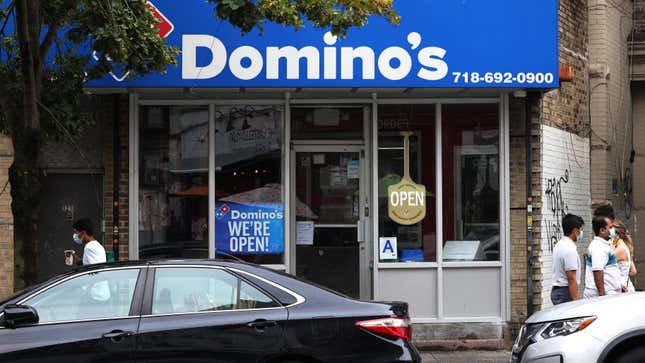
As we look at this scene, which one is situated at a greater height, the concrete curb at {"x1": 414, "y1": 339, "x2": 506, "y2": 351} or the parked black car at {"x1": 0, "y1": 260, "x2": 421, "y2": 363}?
the parked black car at {"x1": 0, "y1": 260, "x2": 421, "y2": 363}

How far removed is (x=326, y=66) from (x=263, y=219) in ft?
7.37

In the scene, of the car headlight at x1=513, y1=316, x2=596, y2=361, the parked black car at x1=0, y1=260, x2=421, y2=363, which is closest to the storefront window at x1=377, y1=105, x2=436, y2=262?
the car headlight at x1=513, y1=316, x2=596, y2=361

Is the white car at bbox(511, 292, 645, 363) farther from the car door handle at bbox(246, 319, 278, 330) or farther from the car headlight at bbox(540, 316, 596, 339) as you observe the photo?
the car door handle at bbox(246, 319, 278, 330)

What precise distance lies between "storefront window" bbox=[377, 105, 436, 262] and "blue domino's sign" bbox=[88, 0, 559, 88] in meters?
1.05

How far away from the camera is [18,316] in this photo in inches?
240

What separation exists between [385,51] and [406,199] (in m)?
2.10

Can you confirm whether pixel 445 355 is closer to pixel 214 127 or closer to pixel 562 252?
pixel 562 252

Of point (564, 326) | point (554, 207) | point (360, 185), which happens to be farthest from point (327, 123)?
point (564, 326)

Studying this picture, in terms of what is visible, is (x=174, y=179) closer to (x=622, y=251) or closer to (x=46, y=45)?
(x=46, y=45)

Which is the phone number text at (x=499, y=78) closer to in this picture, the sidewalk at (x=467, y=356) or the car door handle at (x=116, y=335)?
the sidewalk at (x=467, y=356)

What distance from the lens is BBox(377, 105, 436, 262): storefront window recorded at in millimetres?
10898

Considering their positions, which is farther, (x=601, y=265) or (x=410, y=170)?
(x=410, y=170)

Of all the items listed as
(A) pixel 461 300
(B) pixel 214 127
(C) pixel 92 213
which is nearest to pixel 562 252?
(A) pixel 461 300

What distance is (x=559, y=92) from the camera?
1185cm
